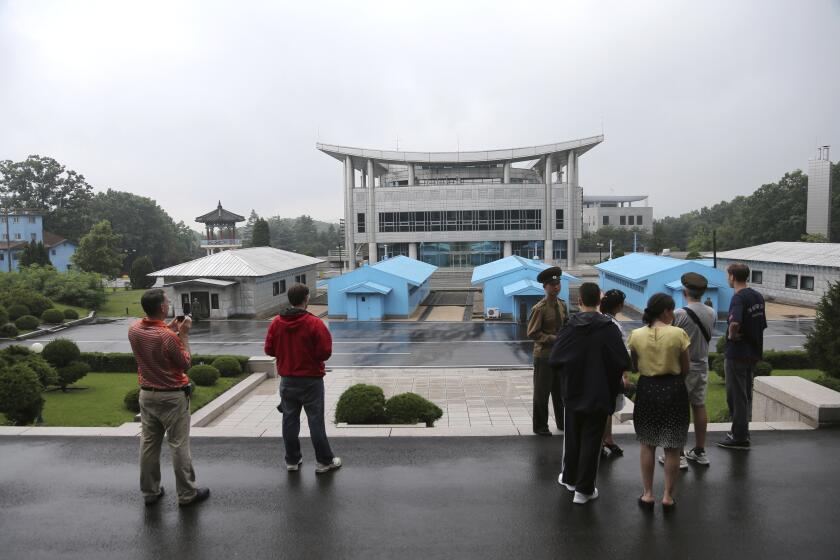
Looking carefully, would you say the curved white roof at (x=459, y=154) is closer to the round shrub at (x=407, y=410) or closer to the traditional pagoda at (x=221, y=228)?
the traditional pagoda at (x=221, y=228)

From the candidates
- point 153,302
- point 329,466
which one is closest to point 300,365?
point 329,466

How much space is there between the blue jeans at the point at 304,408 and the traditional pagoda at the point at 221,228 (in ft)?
159

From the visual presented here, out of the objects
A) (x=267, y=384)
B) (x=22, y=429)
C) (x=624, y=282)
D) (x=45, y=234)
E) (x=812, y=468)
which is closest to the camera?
(x=812, y=468)

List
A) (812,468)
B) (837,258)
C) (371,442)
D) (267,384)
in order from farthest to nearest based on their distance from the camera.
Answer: (837,258) < (267,384) < (371,442) < (812,468)

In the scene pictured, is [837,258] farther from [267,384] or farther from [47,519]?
[47,519]

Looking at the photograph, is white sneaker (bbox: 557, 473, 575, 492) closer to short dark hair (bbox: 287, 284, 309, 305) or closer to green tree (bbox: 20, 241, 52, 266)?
short dark hair (bbox: 287, 284, 309, 305)

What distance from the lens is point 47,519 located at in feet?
16.7

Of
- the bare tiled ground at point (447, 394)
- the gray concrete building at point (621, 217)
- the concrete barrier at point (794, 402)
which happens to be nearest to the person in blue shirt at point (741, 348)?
the concrete barrier at point (794, 402)

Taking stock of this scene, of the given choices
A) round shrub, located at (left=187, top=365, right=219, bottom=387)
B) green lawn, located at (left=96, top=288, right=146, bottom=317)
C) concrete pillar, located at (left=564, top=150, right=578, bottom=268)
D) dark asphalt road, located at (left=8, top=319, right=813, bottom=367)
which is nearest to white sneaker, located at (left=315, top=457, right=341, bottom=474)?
round shrub, located at (left=187, top=365, right=219, bottom=387)

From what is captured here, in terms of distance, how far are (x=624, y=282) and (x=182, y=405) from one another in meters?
32.5

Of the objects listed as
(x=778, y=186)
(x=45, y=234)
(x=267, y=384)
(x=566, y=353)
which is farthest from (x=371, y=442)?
(x=45, y=234)

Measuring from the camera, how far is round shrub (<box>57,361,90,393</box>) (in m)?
12.8

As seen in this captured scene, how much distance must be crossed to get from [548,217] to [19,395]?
53.4 meters

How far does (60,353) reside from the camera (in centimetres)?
1308
